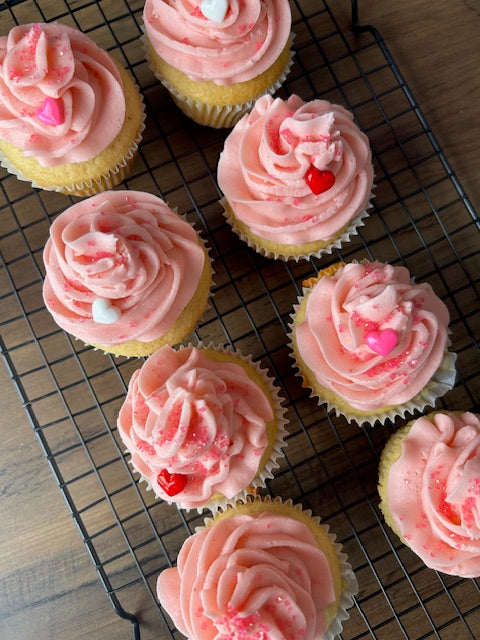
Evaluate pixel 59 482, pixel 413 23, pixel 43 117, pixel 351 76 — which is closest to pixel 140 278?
pixel 43 117

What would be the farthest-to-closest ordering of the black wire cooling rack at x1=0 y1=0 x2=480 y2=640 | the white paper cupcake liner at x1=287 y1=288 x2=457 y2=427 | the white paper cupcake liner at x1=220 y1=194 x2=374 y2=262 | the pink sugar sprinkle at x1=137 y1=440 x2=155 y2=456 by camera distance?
the black wire cooling rack at x1=0 y1=0 x2=480 y2=640
the white paper cupcake liner at x1=220 y1=194 x2=374 y2=262
the white paper cupcake liner at x1=287 y1=288 x2=457 y2=427
the pink sugar sprinkle at x1=137 y1=440 x2=155 y2=456

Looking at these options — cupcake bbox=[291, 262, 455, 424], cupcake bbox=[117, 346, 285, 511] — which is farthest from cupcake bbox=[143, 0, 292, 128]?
cupcake bbox=[117, 346, 285, 511]

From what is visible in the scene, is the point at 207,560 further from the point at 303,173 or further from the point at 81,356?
the point at 303,173

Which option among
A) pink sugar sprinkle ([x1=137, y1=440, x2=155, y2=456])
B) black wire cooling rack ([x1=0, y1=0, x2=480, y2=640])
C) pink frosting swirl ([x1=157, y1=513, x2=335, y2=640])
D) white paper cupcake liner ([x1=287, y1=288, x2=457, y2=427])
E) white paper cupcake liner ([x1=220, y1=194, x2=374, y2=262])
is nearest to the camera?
pink frosting swirl ([x1=157, y1=513, x2=335, y2=640])

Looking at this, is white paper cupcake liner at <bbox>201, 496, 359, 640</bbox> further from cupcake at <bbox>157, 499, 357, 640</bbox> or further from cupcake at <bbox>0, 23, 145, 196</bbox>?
cupcake at <bbox>0, 23, 145, 196</bbox>

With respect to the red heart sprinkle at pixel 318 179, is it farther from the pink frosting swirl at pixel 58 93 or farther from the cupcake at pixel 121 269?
the pink frosting swirl at pixel 58 93

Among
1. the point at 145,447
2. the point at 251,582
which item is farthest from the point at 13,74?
the point at 251,582

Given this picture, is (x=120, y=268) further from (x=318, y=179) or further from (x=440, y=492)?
(x=440, y=492)
